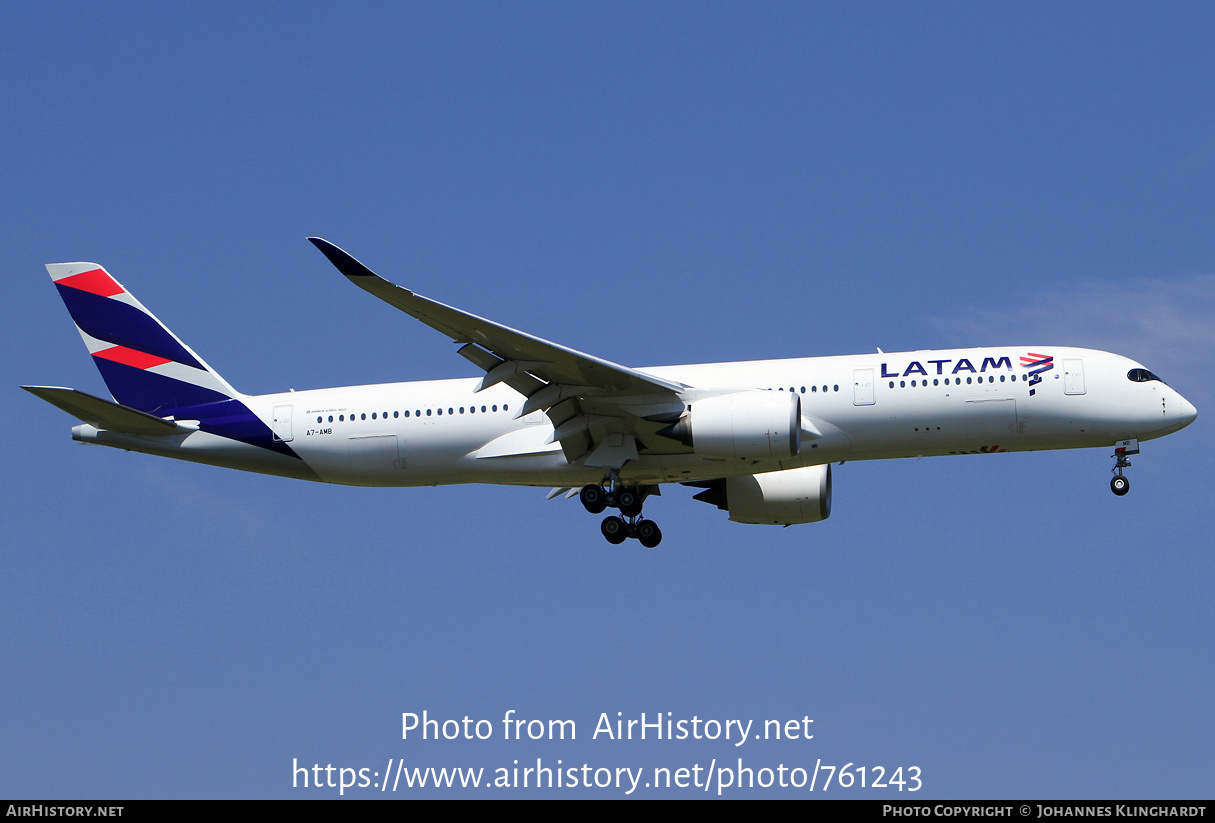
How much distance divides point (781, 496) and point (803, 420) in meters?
4.46

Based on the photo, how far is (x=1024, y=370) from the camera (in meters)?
30.5

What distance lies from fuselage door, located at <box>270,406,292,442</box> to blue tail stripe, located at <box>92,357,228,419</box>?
1.75 meters

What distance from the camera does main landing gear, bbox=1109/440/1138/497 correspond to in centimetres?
3091

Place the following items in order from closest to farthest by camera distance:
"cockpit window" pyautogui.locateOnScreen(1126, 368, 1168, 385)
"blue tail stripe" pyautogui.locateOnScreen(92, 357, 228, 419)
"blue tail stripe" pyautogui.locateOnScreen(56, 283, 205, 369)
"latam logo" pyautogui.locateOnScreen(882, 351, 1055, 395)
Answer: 1. "latam logo" pyautogui.locateOnScreen(882, 351, 1055, 395)
2. "cockpit window" pyautogui.locateOnScreen(1126, 368, 1168, 385)
3. "blue tail stripe" pyautogui.locateOnScreen(92, 357, 228, 419)
4. "blue tail stripe" pyautogui.locateOnScreen(56, 283, 205, 369)

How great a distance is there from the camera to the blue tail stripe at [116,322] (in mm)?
35594

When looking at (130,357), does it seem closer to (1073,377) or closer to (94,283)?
(94,283)

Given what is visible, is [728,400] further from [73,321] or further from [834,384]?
[73,321]

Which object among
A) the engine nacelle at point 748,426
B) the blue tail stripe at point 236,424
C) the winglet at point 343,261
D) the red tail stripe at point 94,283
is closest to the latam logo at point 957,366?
the engine nacelle at point 748,426

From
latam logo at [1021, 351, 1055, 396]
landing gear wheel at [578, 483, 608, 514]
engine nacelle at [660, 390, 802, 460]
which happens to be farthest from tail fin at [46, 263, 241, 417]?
latam logo at [1021, 351, 1055, 396]

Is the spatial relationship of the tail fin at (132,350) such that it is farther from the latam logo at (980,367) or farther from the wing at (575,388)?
the latam logo at (980,367)

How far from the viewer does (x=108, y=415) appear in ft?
107

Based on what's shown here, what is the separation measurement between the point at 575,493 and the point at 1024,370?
37.3 feet

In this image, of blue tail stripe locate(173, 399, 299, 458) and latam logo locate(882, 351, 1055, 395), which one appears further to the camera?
blue tail stripe locate(173, 399, 299, 458)

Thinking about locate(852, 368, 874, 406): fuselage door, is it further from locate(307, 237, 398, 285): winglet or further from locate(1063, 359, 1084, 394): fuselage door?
locate(307, 237, 398, 285): winglet
